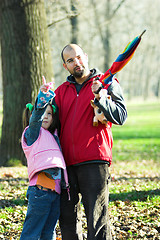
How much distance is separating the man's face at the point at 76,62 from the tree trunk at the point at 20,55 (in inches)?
129

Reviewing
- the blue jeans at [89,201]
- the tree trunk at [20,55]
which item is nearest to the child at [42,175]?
the blue jeans at [89,201]

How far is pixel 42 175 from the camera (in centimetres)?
321

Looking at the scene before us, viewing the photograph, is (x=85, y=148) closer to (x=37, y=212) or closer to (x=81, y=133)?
(x=81, y=133)

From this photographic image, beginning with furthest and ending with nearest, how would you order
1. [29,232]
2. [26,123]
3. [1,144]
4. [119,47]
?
[119,47]
[1,144]
[26,123]
[29,232]

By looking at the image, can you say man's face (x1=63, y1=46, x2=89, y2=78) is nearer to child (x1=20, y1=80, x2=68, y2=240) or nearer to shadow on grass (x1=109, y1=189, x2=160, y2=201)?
child (x1=20, y1=80, x2=68, y2=240)

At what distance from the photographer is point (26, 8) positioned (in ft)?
21.2

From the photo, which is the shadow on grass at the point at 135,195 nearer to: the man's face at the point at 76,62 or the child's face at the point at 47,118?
the child's face at the point at 47,118

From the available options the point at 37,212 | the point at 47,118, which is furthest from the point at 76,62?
the point at 37,212

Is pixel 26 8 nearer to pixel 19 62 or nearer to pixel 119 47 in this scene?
pixel 19 62

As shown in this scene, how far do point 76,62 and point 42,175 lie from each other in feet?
3.71

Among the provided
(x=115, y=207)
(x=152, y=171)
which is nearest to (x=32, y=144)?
(x=115, y=207)

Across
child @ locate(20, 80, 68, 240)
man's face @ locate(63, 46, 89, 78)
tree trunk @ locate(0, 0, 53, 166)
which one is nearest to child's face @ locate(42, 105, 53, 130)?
child @ locate(20, 80, 68, 240)

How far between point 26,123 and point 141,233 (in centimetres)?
207

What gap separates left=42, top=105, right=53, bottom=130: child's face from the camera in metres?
3.33
